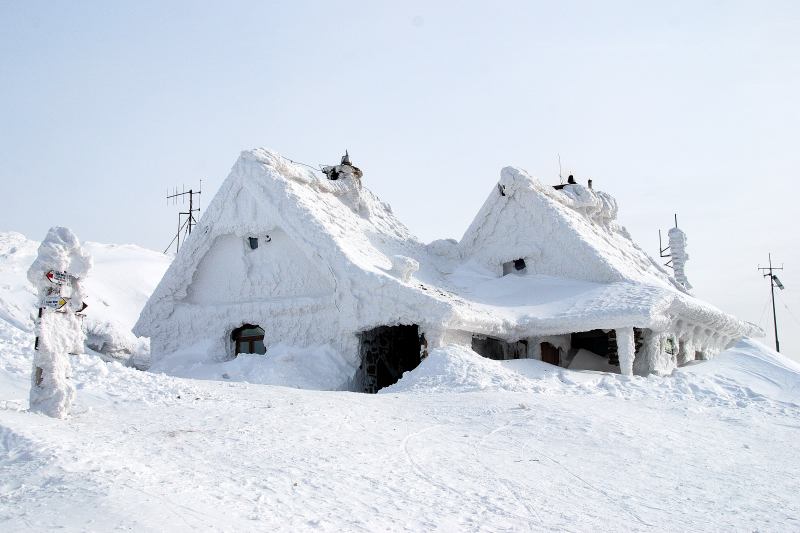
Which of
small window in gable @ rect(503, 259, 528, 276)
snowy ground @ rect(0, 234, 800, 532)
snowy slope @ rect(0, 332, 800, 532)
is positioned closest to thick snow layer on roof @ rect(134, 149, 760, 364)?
small window in gable @ rect(503, 259, 528, 276)

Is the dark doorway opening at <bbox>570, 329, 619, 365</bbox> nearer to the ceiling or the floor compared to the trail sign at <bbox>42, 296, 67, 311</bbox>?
nearer to the floor

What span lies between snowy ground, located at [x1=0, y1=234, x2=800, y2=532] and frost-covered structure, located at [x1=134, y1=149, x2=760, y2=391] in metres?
2.93

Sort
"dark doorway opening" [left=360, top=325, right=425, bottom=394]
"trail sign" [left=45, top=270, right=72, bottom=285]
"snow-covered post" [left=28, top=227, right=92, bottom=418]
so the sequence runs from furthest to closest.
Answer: "dark doorway opening" [left=360, top=325, right=425, bottom=394]
"trail sign" [left=45, top=270, right=72, bottom=285]
"snow-covered post" [left=28, top=227, right=92, bottom=418]

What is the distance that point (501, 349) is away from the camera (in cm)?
1667

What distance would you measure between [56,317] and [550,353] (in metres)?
12.1

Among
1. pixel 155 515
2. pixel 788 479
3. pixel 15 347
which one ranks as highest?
pixel 15 347

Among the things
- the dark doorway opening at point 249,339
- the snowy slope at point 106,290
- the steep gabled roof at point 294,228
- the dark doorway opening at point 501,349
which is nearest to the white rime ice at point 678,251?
the dark doorway opening at point 501,349

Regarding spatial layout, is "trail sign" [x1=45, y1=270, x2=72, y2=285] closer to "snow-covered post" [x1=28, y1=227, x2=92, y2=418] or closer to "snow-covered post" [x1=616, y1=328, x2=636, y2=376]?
"snow-covered post" [x1=28, y1=227, x2=92, y2=418]

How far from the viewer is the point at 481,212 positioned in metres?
19.6

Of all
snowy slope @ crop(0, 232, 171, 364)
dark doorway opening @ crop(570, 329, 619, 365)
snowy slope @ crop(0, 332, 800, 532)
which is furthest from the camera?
dark doorway opening @ crop(570, 329, 619, 365)

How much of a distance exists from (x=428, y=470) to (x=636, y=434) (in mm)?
3406

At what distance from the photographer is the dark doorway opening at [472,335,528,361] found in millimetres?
16469

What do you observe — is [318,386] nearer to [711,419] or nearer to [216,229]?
[216,229]

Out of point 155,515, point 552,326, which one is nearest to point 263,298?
point 552,326
